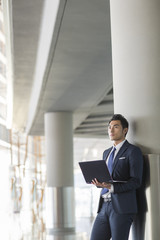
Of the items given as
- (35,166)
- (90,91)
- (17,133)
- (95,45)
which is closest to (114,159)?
(95,45)

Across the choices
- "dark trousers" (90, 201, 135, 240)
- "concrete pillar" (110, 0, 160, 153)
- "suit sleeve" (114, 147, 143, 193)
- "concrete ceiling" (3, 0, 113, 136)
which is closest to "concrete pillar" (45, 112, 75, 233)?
"concrete ceiling" (3, 0, 113, 136)

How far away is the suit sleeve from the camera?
407 cm

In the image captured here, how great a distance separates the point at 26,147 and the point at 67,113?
16595mm

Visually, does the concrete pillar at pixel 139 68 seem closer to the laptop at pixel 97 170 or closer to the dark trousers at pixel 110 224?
the laptop at pixel 97 170

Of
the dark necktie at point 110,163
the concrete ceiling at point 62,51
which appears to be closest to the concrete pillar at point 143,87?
the dark necktie at point 110,163

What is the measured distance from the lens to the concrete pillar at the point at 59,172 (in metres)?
15.9

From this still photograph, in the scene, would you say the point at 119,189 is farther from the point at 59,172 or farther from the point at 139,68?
the point at 59,172

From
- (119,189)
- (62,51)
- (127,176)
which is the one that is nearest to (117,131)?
(127,176)

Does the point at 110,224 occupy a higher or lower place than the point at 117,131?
lower

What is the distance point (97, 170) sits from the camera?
4.15 metres

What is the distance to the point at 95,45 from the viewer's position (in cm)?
886

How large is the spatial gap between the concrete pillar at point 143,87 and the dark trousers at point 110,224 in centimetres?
17

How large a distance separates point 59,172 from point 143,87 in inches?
483

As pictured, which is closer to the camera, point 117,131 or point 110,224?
point 110,224
